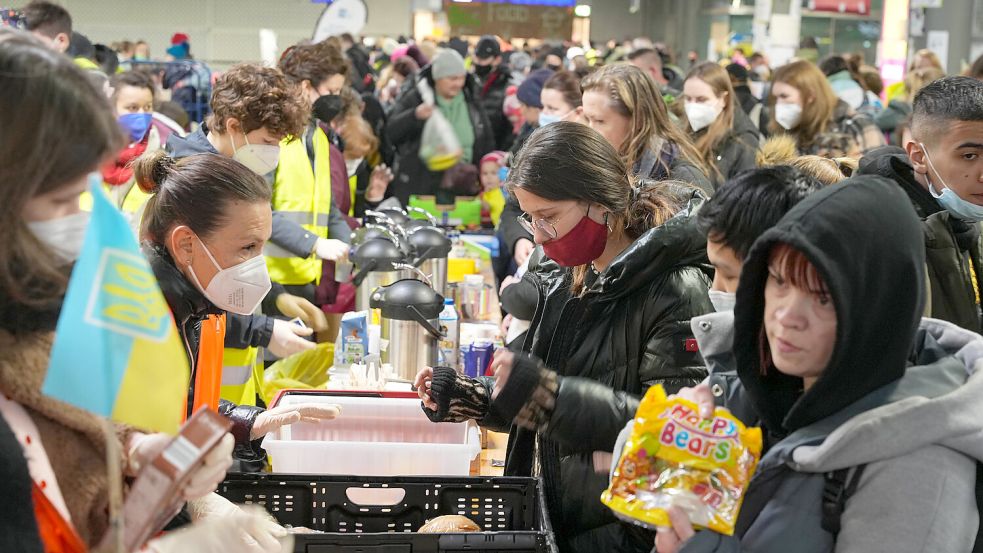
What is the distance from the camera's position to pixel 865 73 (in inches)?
372

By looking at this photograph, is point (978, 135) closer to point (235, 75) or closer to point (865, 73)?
point (235, 75)

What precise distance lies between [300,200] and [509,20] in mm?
22949

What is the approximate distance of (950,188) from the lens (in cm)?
289

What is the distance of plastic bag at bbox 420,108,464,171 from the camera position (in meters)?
8.10

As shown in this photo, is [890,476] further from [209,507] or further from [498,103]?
[498,103]

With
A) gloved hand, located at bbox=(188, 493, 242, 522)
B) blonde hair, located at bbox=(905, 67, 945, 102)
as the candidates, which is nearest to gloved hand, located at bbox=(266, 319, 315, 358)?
gloved hand, located at bbox=(188, 493, 242, 522)

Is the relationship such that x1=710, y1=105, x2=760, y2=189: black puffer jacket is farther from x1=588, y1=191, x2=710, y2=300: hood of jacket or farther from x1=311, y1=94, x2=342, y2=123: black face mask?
x1=588, y1=191, x2=710, y2=300: hood of jacket

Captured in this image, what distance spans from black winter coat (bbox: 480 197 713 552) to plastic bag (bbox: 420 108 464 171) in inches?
231

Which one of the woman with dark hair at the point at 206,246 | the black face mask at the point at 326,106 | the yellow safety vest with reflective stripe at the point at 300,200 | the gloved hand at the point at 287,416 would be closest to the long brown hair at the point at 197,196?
the woman with dark hair at the point at 206,246

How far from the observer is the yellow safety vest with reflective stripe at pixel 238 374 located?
3324 mm

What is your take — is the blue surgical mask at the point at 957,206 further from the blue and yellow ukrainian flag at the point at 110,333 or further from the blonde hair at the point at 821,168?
the blue and yellow ukrainian flag at the point at 110,333

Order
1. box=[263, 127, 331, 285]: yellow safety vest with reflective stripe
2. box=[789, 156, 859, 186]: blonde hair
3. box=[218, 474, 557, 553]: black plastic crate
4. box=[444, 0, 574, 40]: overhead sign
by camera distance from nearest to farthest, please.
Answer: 1. box=[218, 474, 557, 553]: black plastic crate
2. box=[789, 156, 859, 186]: blonde hair
3. box=[263, 127, 331, 285]: yellow safety vest with reflective stripe
4. box=[444, 0, 574, 40]: overhead sign

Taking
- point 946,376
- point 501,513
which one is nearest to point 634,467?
point 946,376

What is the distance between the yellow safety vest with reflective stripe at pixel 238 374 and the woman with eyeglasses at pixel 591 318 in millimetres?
1099
